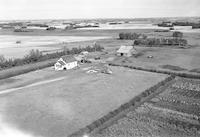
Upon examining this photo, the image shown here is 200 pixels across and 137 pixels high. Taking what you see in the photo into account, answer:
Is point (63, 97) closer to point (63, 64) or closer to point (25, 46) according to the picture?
Result: point (63, 64)

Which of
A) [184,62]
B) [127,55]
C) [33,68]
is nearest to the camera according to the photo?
[33,68]

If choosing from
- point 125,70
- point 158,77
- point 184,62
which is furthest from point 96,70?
point 184,62

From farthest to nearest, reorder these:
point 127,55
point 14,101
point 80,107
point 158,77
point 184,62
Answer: point 127,55, point 184,62, point 158,77, point 14,101, point 80,107

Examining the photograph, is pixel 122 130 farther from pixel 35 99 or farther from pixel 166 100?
pixel 35 99

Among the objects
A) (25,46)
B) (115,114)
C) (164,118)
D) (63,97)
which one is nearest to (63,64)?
(63,97)

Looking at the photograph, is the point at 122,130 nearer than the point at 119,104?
Yes

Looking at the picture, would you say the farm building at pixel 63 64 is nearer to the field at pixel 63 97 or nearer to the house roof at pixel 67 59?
the house roof at pixel 67 59
